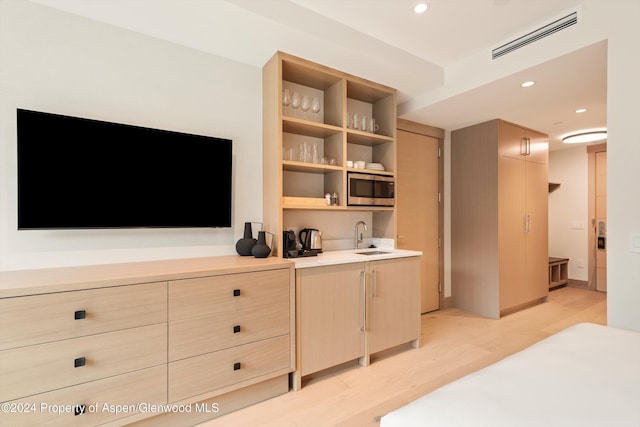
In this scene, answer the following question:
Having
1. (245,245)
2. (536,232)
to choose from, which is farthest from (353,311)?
(536,232)

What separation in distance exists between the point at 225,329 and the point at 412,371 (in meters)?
1.53

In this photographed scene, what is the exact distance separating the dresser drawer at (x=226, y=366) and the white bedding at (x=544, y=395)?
47.4 inches

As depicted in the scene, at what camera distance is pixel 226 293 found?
1790mm

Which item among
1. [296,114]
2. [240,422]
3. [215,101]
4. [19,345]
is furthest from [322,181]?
[19,345]

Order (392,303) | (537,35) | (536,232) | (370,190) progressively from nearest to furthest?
(537,35) < (392,303) < (370,190) < (536,232)

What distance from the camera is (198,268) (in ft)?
5.79

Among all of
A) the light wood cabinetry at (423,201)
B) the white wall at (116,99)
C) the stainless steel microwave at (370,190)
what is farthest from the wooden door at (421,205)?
the white wall at (116,99)

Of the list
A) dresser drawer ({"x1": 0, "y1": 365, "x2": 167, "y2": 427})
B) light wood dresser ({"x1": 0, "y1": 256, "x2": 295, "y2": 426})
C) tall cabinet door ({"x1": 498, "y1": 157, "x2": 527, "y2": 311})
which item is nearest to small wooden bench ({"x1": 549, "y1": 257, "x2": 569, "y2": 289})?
tall cabinet door ({"x1": 498, "y1": 157, "x2": 527, "y2": 311})

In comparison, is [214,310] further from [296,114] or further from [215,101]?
[296,114]

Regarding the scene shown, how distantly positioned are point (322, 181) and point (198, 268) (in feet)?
4.84

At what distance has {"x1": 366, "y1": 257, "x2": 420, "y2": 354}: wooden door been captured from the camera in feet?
8.00

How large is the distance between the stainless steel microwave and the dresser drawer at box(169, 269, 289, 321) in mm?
992

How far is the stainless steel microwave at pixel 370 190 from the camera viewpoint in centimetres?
263

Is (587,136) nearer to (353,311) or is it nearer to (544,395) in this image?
(353,311)
